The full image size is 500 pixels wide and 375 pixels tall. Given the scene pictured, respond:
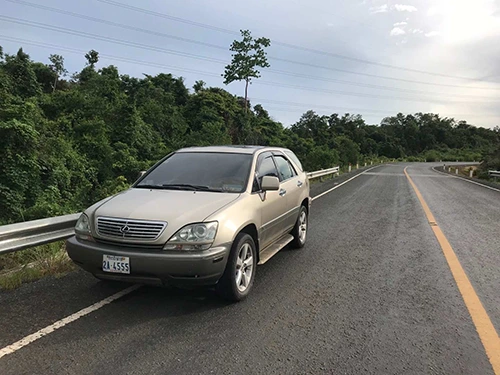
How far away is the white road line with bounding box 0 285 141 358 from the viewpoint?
3.03 meters

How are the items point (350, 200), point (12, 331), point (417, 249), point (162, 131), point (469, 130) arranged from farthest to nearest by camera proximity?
point (469, 130) → point (162, 131) → point (350, 200) → point (417, 249) → point (12, 331)

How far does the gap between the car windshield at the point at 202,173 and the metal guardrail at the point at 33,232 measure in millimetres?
1160

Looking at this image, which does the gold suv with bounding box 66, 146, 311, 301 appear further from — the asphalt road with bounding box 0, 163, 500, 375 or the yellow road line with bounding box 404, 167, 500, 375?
the yellow road line with bounding box 404, 167, 500, 375

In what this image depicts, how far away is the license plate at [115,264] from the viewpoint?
3.60 metres

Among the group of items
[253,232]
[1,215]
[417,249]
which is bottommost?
[1,215]

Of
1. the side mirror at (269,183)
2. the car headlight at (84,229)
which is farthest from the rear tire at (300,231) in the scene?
the car headlight at (84,229)

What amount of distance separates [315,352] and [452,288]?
244 cm

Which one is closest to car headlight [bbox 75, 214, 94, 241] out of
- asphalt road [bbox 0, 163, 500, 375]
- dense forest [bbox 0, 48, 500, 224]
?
asphalt road [bbox 0, 163, 500, 375]

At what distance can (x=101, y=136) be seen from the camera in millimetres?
21719

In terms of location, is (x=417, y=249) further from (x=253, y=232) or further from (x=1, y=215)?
(x=1, y=215)

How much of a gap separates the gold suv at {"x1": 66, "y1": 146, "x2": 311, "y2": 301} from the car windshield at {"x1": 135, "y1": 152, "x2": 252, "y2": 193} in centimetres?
1

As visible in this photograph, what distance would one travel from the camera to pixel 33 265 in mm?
4941

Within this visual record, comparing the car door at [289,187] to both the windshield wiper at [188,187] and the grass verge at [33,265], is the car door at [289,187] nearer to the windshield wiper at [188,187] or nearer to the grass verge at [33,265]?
the windshield wiper at [188,187]

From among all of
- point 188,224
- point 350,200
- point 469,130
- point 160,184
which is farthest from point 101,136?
point 469,130
